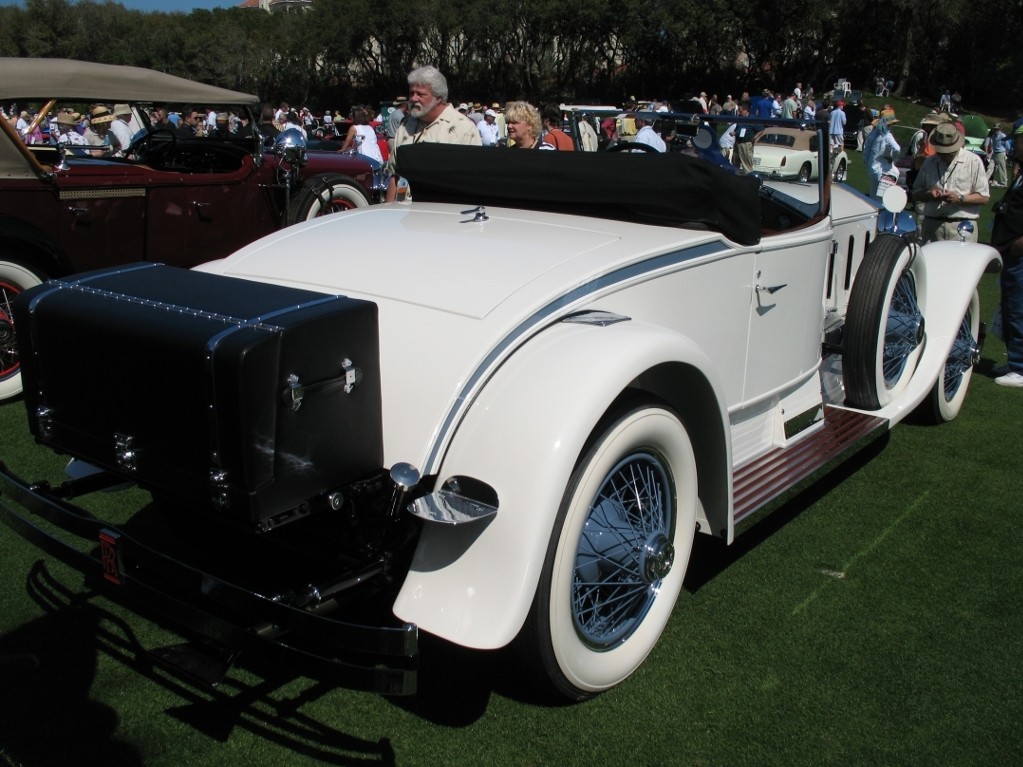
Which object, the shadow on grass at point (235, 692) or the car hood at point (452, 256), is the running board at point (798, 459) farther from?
the shadow on grass at point (235, 692)

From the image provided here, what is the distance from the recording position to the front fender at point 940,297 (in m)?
4.17

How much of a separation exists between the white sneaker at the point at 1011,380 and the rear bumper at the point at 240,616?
497 centimetres

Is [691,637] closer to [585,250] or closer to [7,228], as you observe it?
[585,250]

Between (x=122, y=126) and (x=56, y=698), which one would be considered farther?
(x=122, y=126)

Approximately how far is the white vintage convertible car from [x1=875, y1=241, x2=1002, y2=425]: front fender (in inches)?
43.1

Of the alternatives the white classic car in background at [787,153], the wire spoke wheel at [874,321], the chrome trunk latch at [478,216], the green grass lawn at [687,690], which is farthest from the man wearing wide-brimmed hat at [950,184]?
the chrome trunk latch at [478,216]

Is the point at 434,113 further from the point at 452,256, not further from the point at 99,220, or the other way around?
the point at 452,256

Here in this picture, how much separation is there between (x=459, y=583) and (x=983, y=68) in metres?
55.5

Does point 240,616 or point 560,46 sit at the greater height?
point 560,46

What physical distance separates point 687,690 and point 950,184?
5.15m

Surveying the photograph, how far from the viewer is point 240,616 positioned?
2.34 meters

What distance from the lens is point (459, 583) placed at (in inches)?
83.1

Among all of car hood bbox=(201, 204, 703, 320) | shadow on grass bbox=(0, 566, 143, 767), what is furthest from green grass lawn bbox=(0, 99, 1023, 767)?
car hood bbox=(201, 204, 703, 320)

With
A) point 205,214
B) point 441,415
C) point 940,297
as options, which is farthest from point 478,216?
point 205,214
